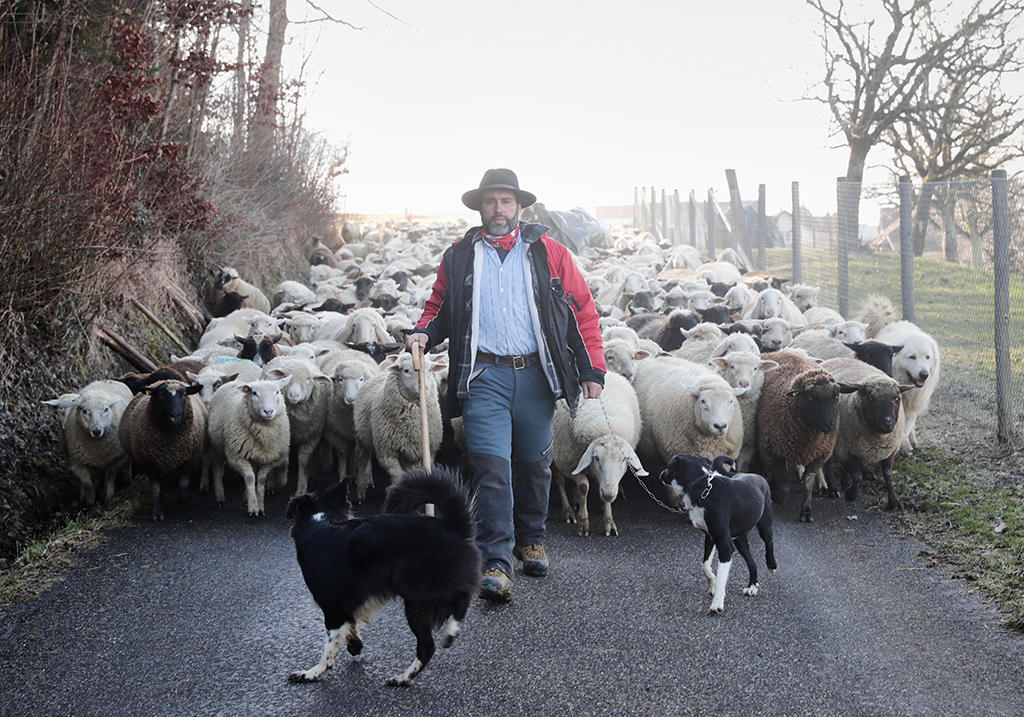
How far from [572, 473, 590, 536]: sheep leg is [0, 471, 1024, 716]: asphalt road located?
1.13 ft

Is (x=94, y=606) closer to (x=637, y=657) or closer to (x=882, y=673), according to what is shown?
(x=637, y=657)

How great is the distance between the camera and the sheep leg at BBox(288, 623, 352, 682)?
4.49 meters

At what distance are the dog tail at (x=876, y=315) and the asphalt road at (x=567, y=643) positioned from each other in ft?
15.9

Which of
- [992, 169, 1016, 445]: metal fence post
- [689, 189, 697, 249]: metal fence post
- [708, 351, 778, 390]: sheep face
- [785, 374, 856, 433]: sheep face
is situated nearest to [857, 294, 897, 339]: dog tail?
[992, 169, 1016, 445]: metal fence post

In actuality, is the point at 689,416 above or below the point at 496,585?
above

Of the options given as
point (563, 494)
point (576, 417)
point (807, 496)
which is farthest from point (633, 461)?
point (807, 496)

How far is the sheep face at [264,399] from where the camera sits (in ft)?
25.9

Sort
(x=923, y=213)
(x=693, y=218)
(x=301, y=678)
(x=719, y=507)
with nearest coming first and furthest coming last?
(x=301, y=678) → (x=719, y=507) → (x=923, y=213) → (x=693, y=218)

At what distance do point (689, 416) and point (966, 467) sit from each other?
7.51ft

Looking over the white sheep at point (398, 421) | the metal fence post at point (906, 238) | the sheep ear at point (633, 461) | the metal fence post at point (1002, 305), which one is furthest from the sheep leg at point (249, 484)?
the metal fence post at point (906, 238)

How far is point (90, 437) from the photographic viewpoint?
26.4 ft

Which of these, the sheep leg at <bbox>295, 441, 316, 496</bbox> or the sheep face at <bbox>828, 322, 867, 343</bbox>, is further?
the sheep face at <bbox>828, 322, 867, 343</bbox>

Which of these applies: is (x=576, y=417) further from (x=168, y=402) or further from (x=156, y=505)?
(x=156, y=505)

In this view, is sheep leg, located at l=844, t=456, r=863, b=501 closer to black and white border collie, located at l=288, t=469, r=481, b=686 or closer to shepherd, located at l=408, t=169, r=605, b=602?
shepherd, located at l=408, t=169, r=605, b=602
